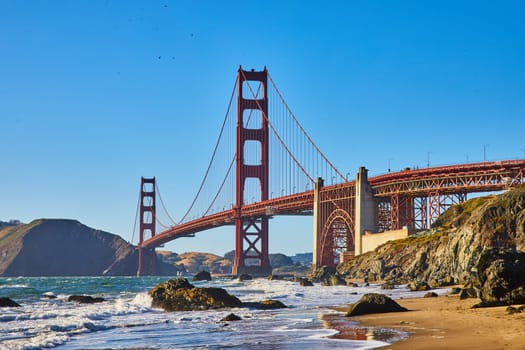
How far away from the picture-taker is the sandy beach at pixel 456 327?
51.7 ft

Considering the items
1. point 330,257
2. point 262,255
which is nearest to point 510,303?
point 330,257

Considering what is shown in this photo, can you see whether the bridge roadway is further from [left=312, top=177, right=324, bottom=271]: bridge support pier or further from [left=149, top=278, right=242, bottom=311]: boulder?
[left=149, top=278, right=242, bottom=311]: boulder

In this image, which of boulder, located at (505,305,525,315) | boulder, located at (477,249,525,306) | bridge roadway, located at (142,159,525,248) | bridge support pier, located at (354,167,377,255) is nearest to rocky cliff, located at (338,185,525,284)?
bridge roadway, located at (142,159,525,248)

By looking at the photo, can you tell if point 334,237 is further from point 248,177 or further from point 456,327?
point 456,327

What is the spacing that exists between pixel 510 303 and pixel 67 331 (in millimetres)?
13690

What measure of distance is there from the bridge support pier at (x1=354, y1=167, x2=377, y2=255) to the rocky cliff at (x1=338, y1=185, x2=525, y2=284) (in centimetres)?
794

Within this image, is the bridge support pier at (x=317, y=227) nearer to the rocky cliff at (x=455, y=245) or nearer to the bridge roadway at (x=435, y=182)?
the bridge roadway at (x=435, y=182)

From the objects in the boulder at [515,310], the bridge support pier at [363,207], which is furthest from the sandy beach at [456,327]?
the bridge support pier at [363,207]

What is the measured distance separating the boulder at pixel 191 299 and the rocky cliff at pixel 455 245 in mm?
14770

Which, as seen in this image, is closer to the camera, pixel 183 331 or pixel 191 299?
pixel 183 331

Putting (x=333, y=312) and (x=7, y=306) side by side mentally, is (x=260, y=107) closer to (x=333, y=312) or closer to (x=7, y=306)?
(x=7, y=306)

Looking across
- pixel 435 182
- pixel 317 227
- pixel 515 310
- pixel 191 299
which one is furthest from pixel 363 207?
pixel 515 310

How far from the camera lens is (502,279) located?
71.8ft

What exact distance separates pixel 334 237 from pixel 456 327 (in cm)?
8090
